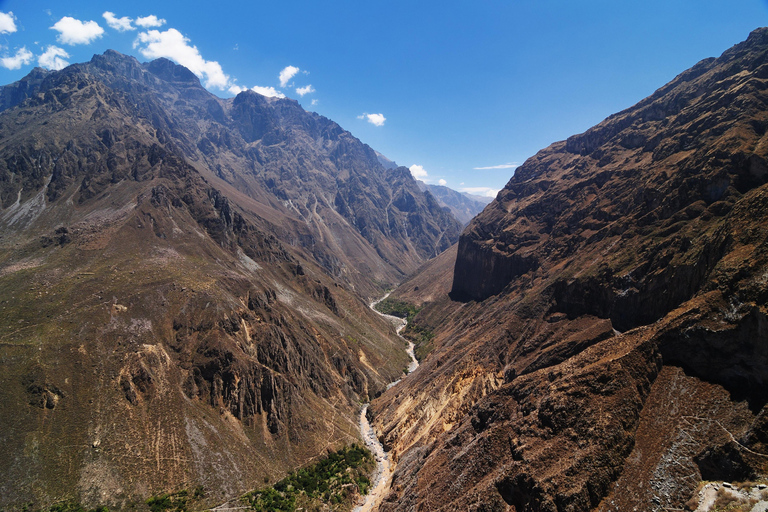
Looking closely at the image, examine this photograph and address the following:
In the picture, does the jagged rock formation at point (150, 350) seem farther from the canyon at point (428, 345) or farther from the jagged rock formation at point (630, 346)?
the jagged rock formation at point (630, 346)

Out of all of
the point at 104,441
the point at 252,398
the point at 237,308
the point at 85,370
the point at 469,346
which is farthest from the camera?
the point at 469,346

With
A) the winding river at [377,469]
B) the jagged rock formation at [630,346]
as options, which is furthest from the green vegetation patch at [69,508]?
the jagged rock formation at [630,346]

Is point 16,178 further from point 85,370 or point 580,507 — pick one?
point 580,507

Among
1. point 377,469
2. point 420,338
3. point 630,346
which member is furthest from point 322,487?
point 420,338

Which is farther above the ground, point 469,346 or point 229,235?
point 229,235

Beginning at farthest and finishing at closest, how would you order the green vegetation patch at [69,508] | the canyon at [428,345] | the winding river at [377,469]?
the winding river at [377,469] < the green vegetation patch at [69,508] < the canyon at [428,345]

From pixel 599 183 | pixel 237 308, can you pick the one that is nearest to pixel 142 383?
pixel 237 308
